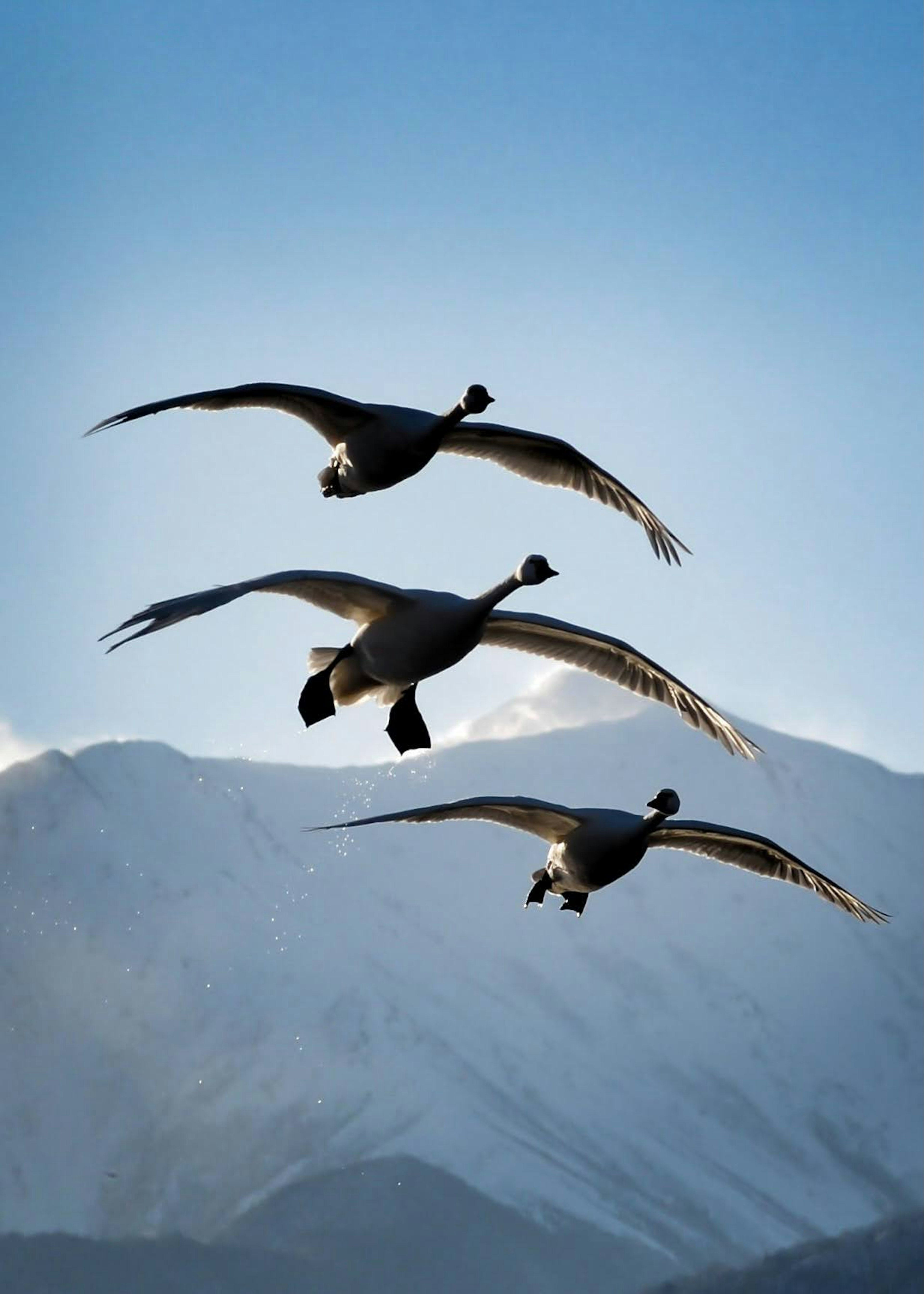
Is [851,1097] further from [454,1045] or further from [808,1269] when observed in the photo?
[454,1045]

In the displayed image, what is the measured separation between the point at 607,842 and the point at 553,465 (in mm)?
3833

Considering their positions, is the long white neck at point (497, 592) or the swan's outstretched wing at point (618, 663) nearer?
the long white neck at point (497, 592)

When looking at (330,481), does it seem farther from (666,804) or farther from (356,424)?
(666,804)

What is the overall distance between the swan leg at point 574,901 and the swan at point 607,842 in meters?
0.01

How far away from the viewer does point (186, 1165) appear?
10344 cm

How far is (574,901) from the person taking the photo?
15.1 metres

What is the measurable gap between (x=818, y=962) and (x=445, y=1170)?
126 ft

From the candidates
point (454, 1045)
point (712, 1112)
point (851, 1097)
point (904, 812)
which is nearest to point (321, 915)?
point (454, 1045)

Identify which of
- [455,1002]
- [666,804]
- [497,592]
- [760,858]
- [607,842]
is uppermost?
[455,1002]

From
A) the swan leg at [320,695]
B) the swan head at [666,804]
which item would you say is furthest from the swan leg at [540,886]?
the swan leg at [320,695]

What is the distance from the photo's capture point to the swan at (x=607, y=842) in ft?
44.8

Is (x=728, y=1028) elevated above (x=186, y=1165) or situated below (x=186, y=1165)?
above

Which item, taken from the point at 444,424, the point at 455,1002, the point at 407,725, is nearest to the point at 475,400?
the point at 444,424

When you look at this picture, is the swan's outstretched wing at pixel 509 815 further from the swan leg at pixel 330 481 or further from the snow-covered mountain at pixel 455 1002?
the snow-covered mountain at pixel 455 1002
